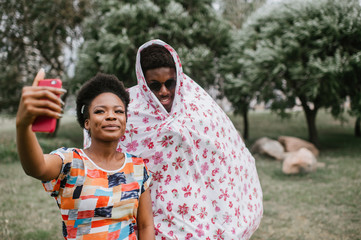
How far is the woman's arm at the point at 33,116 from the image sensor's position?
1225mm

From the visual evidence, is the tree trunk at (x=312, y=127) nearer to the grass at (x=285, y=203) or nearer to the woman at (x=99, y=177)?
the grass at (x=285, y=203)

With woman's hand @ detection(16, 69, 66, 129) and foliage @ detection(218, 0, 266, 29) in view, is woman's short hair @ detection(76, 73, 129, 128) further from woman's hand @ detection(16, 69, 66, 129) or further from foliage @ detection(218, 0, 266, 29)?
foliage @ detection(218, 0, 266, 29)

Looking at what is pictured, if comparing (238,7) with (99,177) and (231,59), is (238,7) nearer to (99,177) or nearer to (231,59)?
(231,59)

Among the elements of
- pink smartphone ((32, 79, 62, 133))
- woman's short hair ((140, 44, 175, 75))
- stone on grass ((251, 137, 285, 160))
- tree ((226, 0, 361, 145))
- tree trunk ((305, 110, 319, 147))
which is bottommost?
stone on grass ((251, 137, 285, 160))

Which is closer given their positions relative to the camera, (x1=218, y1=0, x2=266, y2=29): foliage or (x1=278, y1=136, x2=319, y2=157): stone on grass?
(x1=278, y1=136, x2=319, y2=157): stone on grass

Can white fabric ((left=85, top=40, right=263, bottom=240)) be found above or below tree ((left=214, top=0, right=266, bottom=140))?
below

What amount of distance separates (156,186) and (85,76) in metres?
9.32

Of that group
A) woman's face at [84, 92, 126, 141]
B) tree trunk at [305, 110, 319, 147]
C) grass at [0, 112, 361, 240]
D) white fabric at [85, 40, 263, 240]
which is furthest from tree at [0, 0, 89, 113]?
woman's face at [84, 92, 126, 141]

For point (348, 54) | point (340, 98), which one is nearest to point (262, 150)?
point (340, 98)

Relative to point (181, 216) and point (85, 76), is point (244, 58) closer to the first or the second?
point (85, 76)

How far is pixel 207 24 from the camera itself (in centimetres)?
1121

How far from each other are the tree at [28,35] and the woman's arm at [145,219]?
10.5 m

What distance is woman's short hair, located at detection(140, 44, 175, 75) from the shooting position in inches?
100

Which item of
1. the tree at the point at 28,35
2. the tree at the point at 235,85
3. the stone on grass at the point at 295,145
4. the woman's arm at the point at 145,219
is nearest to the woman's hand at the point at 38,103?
the woman's arm at the point at 145,219
